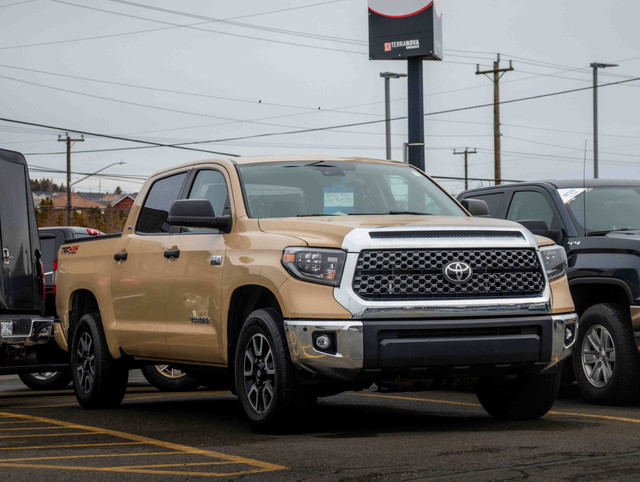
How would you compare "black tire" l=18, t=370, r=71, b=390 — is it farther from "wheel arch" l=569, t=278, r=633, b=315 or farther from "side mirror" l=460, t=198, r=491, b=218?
"side mirror" l=460, t=198, r=491, b=218

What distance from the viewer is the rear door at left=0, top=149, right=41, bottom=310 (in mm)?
11906

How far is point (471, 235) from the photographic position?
8219mm

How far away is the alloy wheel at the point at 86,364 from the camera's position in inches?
430

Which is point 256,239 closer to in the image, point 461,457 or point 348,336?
point 348,336

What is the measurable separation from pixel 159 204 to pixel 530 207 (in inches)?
148

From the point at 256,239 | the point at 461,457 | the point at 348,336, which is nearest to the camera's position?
the point at 461,457

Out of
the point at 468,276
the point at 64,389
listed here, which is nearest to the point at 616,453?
the point at 468,276

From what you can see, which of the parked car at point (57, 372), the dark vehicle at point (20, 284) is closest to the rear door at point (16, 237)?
the dark vehicle at point (20, 284)

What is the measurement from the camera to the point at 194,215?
884 cm

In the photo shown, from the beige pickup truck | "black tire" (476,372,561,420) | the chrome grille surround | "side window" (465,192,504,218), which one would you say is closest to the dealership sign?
"side window" (465,192,504,218)

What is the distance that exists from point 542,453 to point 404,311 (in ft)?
4.32

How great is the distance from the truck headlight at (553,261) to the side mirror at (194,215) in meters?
2.32

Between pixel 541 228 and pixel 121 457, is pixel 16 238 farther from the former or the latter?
pixel 121 457

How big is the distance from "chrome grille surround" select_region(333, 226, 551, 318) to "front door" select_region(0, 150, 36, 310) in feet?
16.6
